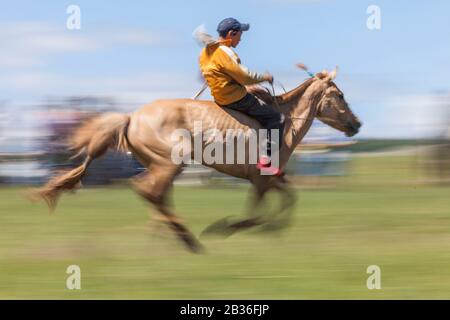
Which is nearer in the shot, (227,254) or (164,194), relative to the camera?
(164,194)

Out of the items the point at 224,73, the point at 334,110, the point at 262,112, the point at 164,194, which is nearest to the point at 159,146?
the point at 164,194

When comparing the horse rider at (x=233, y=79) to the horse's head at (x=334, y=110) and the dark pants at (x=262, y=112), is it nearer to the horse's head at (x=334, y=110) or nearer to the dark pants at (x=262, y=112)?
the dark pants at (x=262, y=112)

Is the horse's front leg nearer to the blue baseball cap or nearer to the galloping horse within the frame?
the galloping horse

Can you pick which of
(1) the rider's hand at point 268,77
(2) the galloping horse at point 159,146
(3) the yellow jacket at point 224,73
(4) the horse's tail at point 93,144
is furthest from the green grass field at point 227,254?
(1) the rider's hand at point 268,77

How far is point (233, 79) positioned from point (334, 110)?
1503 millimetres

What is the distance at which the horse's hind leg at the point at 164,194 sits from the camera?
321 inches

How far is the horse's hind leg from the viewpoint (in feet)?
26.8

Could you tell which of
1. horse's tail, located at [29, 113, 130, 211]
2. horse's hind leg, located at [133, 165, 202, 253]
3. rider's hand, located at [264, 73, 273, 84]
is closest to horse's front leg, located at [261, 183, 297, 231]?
rider's hand, located at [264, 73, 273, 84]

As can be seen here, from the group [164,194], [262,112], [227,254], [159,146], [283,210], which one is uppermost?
[262,112]

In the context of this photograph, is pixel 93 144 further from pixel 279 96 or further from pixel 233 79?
pixel 279 96

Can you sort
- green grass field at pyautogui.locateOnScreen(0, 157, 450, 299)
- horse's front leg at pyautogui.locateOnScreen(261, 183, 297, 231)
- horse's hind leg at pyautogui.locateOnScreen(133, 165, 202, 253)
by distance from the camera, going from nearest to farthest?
green grass field at pyautogui.locateOnScreen(0, 157, 450, 299) → horse's hind leg at pyautogui.locateOnScreen(133, 165, 202, 253) → horse's front leg at pyautogui.locateOnScreen(261, 183, 297, 231)

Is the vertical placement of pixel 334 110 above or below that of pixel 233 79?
below

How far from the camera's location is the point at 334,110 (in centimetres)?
946

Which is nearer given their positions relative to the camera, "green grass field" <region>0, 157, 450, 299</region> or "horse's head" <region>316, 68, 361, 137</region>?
"green grass field" <region>0, 157, 450, 299</region>
